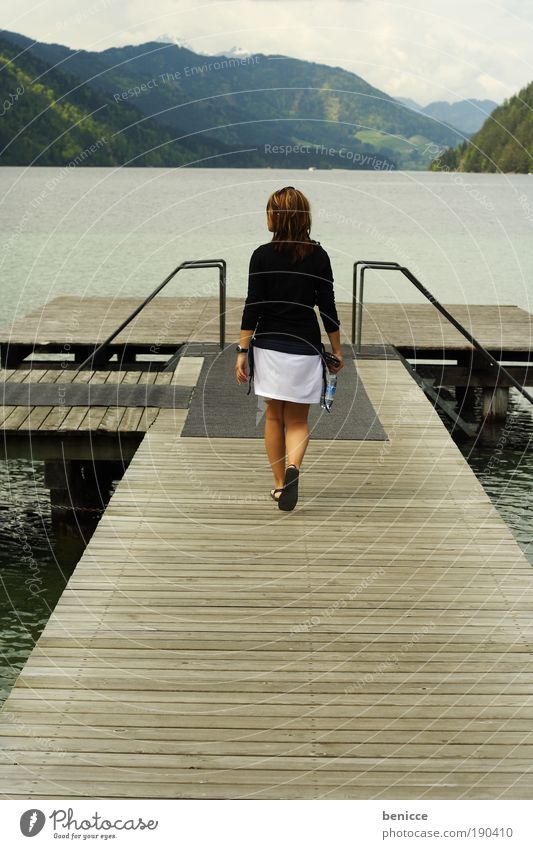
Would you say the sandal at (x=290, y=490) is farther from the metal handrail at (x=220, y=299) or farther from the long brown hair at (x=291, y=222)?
the metal handrail at (x=220, y=299)

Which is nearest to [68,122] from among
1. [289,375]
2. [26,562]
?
[26,562]

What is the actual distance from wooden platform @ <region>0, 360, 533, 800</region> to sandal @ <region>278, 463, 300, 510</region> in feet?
0.27

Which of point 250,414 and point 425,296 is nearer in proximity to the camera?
point 250,414

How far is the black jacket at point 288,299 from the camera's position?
23.4 ft

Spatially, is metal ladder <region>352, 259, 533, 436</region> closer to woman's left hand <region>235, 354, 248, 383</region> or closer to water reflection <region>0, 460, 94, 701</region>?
water reflection <region>0, 460, 94, 701</region>

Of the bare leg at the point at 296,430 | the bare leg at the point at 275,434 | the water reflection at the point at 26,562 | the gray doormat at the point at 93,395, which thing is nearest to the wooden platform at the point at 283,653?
the bare leg at the point at 275,434

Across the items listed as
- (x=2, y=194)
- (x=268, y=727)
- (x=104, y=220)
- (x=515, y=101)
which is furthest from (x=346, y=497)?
(x=515, y=101)

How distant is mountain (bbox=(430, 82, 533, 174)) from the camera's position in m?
128

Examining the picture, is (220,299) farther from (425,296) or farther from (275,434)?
(275,434)

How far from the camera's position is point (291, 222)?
6.94 metres

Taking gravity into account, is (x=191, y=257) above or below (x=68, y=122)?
above

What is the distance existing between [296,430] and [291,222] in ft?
4.92

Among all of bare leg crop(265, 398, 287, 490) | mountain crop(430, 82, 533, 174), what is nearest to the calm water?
bare leg crop(265, 398, 287, 490)

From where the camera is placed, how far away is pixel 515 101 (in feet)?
456
